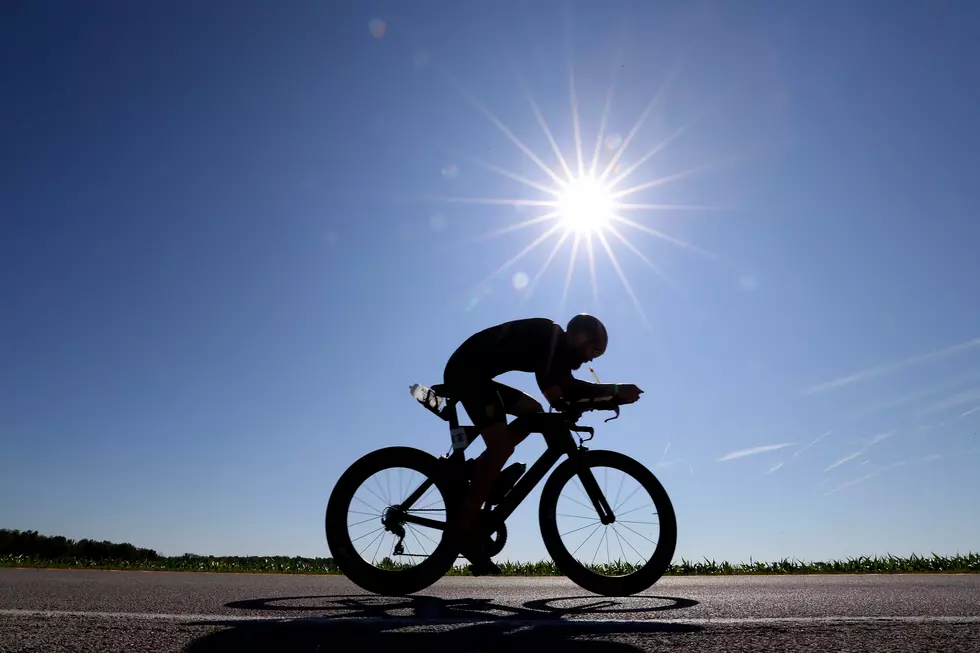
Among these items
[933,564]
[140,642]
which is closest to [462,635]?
[140,642]

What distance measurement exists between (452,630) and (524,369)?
2.55 meters

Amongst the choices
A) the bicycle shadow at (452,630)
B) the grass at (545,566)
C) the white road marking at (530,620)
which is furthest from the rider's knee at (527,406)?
the grass at (545,566)

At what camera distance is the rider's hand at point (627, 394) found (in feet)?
17.4

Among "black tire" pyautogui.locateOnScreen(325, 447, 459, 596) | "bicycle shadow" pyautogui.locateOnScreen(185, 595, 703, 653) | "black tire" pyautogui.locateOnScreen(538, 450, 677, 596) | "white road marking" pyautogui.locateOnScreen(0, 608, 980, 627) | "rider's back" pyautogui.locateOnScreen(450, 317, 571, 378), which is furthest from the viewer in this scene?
"rider's back" pyautogui.locateOnScreen(450, 317, 571, 378)

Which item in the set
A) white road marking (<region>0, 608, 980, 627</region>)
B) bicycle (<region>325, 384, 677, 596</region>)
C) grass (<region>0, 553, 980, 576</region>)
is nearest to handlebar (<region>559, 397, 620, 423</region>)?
bicycle (<region>325, 384, 677, 596</region>)

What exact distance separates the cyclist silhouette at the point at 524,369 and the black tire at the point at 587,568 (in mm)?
438

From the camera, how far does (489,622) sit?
3.39 m

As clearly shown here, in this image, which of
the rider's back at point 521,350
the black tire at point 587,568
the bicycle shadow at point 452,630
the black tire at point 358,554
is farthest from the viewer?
the rider's back at point 521,350

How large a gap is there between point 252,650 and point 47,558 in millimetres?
9935

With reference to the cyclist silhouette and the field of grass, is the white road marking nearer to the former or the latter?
the cyclist silhouette

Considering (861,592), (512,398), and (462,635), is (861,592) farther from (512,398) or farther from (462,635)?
(462,635)

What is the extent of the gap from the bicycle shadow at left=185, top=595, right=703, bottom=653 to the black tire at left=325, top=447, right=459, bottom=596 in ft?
2.70

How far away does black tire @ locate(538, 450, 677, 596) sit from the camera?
17.1 ft

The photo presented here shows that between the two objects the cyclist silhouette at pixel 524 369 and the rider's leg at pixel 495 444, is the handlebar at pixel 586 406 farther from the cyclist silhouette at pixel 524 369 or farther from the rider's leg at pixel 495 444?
the rider's leg at pixel 495 444
